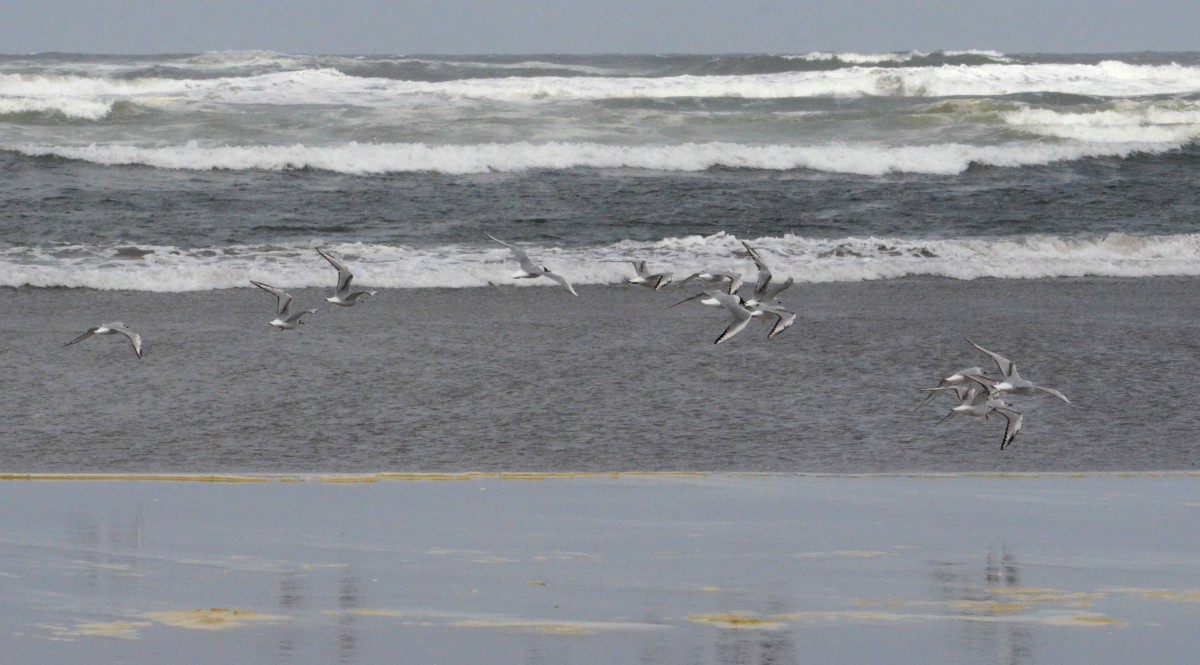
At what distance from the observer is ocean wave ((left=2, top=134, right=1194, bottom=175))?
83.5ft

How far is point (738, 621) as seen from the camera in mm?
5539

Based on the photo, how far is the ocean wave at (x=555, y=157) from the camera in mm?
25453

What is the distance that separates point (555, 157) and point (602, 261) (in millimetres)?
9875

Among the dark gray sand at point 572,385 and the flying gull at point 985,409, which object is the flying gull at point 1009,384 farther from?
the dark gray sand at point 572,385

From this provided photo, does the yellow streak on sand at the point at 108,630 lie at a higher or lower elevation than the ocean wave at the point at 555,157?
lower

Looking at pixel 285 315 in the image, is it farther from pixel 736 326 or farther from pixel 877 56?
pixel 877 56

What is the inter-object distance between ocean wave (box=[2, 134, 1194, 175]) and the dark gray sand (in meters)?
11.5

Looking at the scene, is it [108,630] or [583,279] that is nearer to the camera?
[108,630]

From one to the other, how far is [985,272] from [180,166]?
13.6 m

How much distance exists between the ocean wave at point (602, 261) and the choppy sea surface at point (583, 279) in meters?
0.07

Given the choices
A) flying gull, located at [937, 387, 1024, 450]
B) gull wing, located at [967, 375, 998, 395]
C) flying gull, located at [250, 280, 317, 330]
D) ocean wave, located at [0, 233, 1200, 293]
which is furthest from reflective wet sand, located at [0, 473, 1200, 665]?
ocean wave, located at [0, 233, 1200, 293]

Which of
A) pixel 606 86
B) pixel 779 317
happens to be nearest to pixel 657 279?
pixel 779 317

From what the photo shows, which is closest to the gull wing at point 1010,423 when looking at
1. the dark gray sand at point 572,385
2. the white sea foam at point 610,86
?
the dark gray sand at point 572,385

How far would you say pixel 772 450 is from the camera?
29.0 feet
